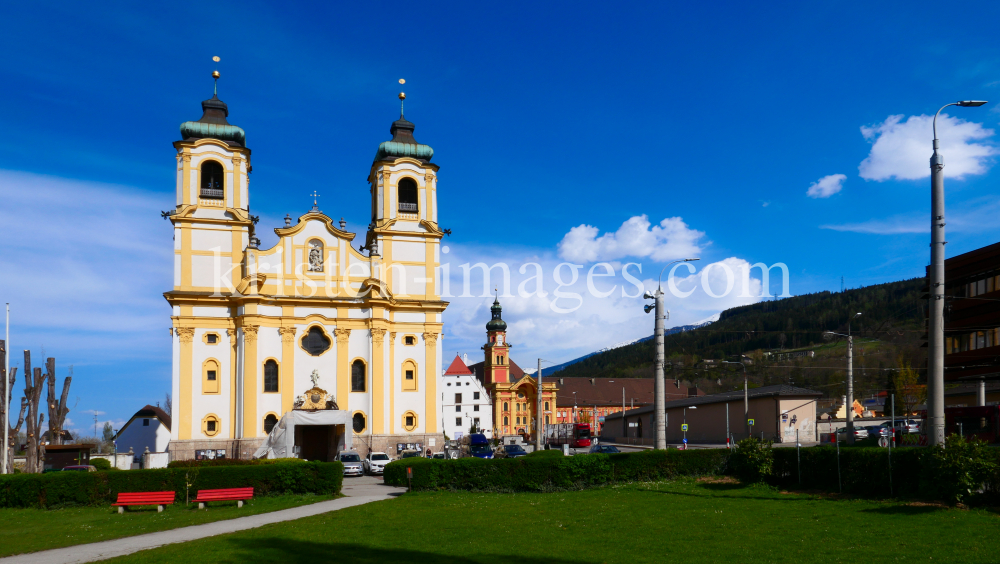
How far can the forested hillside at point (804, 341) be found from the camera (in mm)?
105125

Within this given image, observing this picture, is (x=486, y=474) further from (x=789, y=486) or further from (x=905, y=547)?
(x=905, y=547)

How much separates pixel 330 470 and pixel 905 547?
18767 millimetres

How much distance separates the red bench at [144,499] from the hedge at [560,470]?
799 centimetres

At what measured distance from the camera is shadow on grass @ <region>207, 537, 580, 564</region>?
13353 mm

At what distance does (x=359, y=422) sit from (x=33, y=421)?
1892cm

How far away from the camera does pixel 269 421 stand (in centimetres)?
4972

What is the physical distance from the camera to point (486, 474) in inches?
1050

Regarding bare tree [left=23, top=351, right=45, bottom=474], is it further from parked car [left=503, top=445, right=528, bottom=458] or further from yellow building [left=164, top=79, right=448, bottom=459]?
parked car [left=503, top=445, right=528, bottom=458]

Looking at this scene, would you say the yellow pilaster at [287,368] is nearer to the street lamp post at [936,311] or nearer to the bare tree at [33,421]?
the bare tree at [33,421]

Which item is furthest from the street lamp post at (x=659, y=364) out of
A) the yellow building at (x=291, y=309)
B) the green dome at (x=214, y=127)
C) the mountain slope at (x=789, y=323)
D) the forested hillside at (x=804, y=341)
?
the mountain slope at (x=789, y=323)

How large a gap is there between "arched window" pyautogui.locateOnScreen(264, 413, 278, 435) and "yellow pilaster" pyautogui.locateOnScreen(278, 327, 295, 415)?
62 centimetres

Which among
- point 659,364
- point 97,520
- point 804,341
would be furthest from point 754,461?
point 804,341

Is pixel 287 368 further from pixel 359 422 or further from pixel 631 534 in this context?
pixel 631 534

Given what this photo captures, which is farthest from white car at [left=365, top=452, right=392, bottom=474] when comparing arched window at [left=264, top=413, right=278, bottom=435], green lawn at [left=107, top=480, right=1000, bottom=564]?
green lawn at [left=107, top=480, right=1000, bottom=564]
